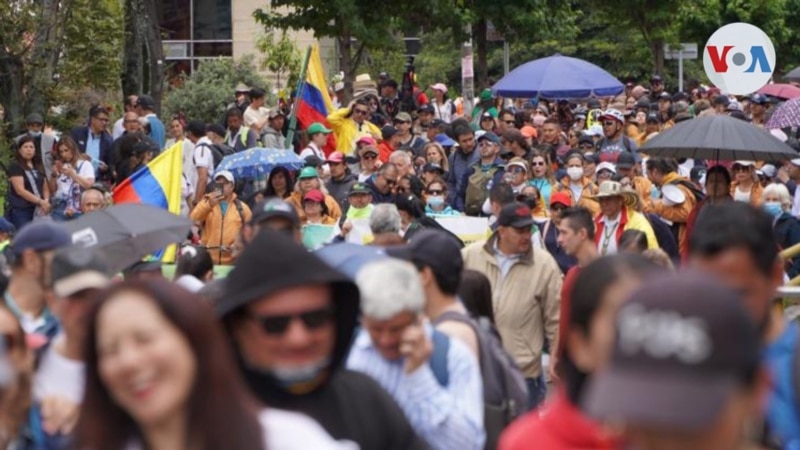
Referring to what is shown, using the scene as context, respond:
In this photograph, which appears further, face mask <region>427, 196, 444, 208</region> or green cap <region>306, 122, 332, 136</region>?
green cap <region>306, 122, 332, 136</region>

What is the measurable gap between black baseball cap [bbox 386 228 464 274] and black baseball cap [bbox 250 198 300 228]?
4.59 feet

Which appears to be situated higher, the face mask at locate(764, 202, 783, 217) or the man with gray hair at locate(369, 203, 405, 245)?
the man with gray hair at locate(369, 203, 405, 245)

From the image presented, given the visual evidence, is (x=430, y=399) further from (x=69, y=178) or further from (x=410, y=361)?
(x=69, y=178)

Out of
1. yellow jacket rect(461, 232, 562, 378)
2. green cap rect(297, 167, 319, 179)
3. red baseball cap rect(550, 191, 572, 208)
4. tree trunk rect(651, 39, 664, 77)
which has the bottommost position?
yellow jacket rect(461, 232, 562, 378)

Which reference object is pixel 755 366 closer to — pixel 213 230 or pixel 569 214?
pixel 569 214

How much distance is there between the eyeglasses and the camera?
153 inches

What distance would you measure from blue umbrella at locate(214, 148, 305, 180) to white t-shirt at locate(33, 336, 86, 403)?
34.9ft

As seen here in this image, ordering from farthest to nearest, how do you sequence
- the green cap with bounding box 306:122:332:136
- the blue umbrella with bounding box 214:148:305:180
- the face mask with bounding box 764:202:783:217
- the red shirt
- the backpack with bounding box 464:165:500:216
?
the green cap with bounding box 306:122:332:136 < the blue umbrella with bounding box 214:148:305:180 < the backpack with bounding box 464:165:500:216 < the face mask with bounding box 764:202:783:217 < the red shirt

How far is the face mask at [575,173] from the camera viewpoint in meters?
15.5

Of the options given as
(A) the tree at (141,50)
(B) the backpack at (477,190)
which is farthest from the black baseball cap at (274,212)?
(A) the tree at (141,50)

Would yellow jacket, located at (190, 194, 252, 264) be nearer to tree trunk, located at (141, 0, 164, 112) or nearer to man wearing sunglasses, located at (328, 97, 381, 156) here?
man wearing sunglasses, located at (328, 97, 381, 156)

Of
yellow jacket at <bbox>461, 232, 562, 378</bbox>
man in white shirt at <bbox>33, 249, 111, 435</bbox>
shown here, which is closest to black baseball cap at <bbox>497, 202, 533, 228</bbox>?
yellow jacket at <bbox>461, 232, 562, 378</bbox>

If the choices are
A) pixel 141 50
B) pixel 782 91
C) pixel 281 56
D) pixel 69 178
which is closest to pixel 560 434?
pixel 69 178

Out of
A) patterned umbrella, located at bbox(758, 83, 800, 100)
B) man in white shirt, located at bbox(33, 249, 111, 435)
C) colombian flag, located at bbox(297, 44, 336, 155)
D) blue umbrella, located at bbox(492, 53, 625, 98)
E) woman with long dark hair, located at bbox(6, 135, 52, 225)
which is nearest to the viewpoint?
man in white shirt, located at bbox(33, 249, 111, 435)
